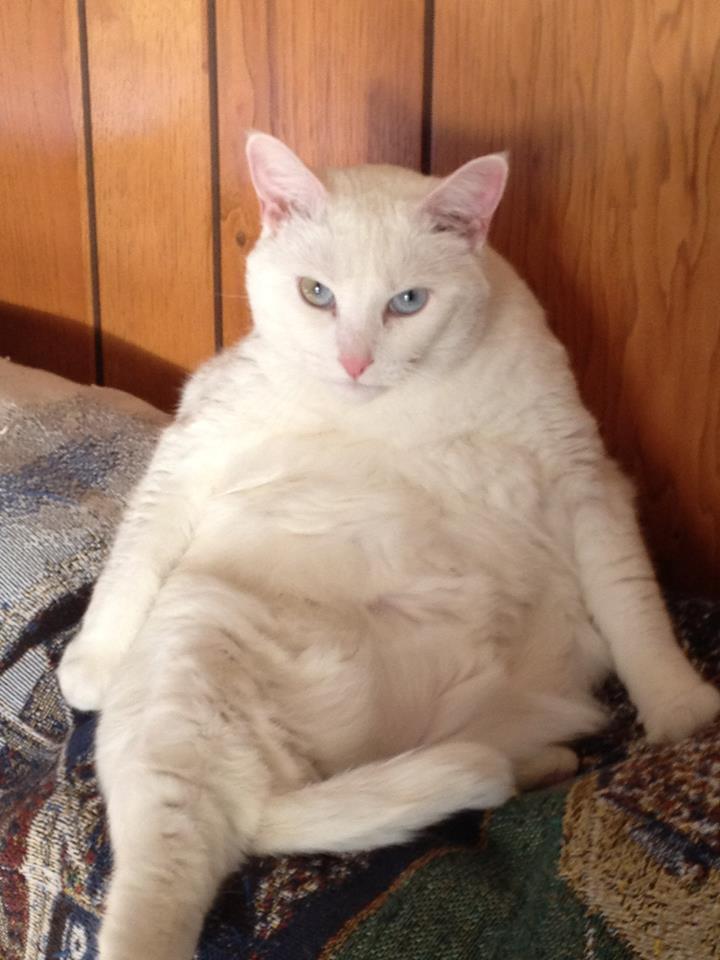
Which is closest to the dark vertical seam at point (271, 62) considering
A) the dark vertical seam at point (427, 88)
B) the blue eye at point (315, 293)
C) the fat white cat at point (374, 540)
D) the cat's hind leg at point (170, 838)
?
the dark vertical seam at point (427, 88)

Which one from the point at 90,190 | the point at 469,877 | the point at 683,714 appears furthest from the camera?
the point at 90,190

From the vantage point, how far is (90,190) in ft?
6.19

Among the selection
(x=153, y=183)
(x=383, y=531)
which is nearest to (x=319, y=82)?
(x=153, y=183)

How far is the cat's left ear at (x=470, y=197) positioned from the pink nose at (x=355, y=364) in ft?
0.69

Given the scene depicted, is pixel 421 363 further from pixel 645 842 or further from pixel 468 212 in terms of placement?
pixel 645 842

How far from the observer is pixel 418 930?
726 mm

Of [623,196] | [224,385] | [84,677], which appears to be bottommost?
[84,677]

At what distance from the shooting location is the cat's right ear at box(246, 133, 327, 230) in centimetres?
106

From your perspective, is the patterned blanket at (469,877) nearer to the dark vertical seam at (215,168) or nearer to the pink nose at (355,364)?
the pink nose at (355,364)

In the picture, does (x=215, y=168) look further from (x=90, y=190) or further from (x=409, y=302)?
(x=409, y=302)

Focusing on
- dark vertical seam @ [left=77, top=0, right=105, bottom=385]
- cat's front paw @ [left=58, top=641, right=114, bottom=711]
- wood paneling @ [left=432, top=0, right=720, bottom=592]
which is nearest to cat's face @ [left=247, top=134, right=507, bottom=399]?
wood paneling @ [left=432, top=0, right=720, bottom=592]

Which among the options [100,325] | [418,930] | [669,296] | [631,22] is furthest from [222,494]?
[100,325]

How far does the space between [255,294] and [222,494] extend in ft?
0.87

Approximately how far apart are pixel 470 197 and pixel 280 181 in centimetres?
24
